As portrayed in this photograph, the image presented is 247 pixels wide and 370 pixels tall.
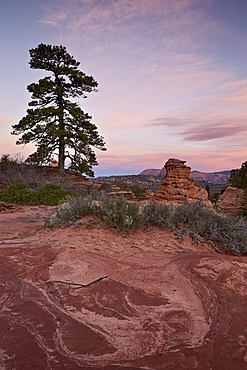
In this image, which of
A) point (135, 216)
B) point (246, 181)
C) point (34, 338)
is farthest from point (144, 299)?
point (246, 181)

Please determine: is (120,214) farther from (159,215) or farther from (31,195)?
(31,195)

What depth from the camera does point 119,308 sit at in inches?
92.7

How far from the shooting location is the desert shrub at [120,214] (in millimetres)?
5059

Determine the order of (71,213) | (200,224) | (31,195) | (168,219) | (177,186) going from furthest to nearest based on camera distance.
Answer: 1. (177,186)
2. (31,195)
3. (71,213)
4. (168,219)
5. (200,224)

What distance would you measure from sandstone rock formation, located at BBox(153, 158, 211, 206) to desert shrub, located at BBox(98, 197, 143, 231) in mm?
6485

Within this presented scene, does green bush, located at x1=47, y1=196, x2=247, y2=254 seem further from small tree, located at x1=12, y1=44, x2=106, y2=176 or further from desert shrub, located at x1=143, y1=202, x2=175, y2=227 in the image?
small tree, located at x1=12, y1=44, x2=106, y2=176

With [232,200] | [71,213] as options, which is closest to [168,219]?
[71,213]

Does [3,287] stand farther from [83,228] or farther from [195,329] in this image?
[83,228]

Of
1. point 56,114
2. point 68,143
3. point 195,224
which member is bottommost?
point 195,224

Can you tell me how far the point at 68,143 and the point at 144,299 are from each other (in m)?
18.0

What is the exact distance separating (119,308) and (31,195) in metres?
10.1

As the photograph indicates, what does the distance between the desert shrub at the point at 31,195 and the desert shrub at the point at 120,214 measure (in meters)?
5.96

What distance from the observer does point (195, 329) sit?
6.74 ft

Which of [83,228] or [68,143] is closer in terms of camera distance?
[83,228]
